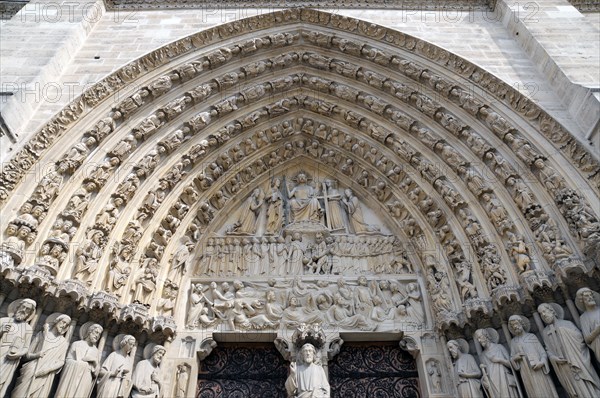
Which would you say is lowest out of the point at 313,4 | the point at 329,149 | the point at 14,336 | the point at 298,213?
the point at 14,336

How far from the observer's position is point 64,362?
4367mm

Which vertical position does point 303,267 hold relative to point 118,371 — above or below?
above

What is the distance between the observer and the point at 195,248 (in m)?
6.42

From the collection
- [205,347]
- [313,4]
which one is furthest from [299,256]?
[313,4]

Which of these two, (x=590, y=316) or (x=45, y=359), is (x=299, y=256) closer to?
(x=45, y=359)

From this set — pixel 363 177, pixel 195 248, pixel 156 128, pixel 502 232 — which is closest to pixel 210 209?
pixel 195 248

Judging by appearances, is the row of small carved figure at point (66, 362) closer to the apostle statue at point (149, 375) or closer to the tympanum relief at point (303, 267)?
the apostle statue at point (149, 375)

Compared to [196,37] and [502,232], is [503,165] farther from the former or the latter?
[196,37]

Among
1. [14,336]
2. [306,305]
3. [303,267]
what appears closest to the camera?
[14,336]

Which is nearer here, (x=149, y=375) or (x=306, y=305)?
(x=149, y=375)

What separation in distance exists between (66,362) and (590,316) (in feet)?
16.2

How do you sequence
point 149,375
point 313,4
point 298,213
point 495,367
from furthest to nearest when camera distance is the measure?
point 313,4, point 298,213, point 149,375, point 495,367

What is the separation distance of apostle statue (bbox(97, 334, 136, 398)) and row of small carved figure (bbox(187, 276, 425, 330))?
96 cm

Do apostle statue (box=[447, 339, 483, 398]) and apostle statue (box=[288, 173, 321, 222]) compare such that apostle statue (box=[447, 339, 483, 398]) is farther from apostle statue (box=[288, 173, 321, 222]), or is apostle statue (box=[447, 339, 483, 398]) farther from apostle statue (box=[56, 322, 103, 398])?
apostle statue (box=[56, 322, 103, 398])
